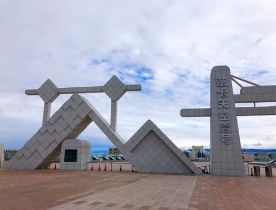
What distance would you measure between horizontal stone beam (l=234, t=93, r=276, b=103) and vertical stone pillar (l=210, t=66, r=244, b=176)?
632mm

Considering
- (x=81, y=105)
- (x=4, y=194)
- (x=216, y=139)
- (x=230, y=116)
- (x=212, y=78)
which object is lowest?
(x=4, y=194)

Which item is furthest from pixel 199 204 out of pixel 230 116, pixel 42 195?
pixel 230 116

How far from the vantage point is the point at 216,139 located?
1931 cm

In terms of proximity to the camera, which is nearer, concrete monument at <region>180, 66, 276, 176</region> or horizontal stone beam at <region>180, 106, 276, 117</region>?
concrete monument at <region>180, 66, 276, 176</region>

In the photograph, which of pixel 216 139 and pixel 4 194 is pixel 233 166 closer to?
pixel 216 139

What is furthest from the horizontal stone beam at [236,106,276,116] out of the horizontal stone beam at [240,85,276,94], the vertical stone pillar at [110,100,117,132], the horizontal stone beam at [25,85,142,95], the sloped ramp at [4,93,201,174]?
the vertical stone pillar at [110,100,117,132]

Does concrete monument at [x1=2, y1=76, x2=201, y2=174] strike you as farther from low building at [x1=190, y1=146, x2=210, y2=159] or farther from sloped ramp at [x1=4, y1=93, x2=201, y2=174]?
low building at [x1=190, y1=146, x2=210, y2=159]

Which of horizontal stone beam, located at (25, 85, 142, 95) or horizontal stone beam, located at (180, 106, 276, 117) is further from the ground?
horizontal stone beam, located at (25, 85, 142, 95)

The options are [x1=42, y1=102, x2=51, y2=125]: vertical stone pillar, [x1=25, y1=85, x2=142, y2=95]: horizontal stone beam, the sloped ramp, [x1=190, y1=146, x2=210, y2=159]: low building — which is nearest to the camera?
the sloped ramp

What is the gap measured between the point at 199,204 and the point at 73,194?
590 cm

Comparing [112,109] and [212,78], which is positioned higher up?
[212,78]

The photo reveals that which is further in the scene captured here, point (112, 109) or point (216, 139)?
point (112, 109)

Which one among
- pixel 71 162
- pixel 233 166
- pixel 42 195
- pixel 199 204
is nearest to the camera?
pixel 199 204

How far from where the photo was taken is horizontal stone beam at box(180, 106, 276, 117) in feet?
62.3
